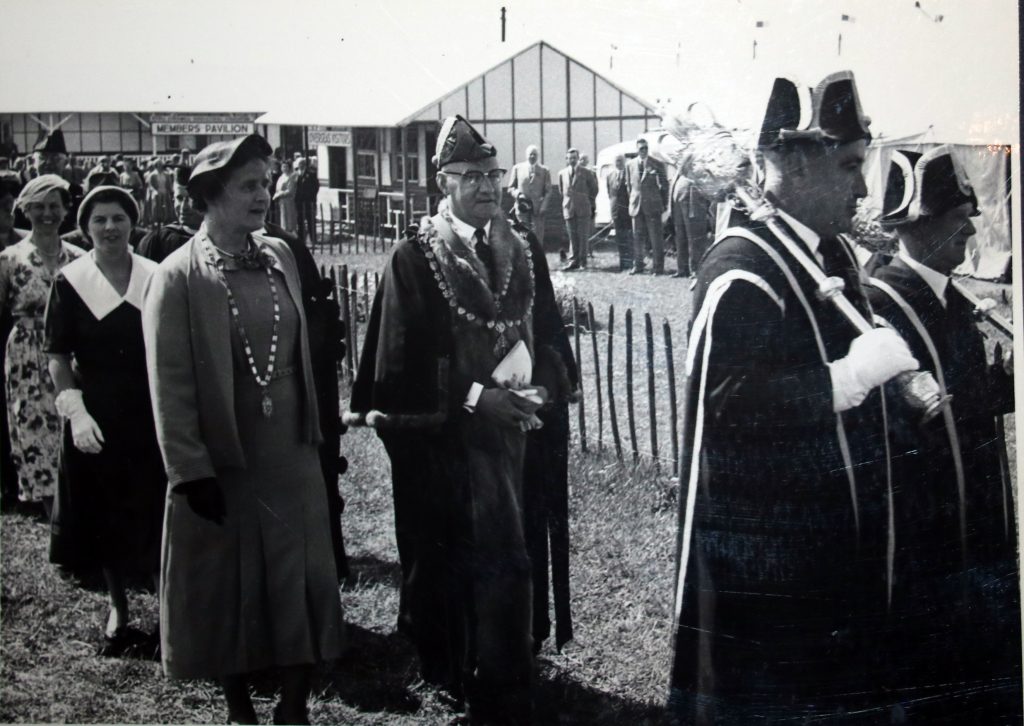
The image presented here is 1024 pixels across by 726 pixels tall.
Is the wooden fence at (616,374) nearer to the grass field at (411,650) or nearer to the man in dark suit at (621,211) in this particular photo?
the grass field at (411,650)

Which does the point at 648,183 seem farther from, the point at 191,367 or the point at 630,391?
the point at 191,367

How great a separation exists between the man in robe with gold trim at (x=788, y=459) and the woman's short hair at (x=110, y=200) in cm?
222

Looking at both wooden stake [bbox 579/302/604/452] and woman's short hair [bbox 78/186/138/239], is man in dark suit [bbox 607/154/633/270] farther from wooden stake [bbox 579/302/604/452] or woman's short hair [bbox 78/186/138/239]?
woman's short hair [bbox 78/186/138/239]

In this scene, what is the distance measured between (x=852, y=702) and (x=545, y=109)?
250 centimetres

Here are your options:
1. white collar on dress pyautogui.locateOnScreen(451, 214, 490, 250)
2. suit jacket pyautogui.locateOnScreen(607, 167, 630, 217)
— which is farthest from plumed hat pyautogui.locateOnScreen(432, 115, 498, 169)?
suit jacket pyautogui.locateOnScreen(607, 167, 630, 217)

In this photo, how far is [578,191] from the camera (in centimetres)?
417

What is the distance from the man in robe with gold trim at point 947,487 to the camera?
4.09 meters

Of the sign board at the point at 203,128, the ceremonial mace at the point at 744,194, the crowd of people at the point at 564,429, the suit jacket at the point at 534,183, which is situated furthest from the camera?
the sign board at the point at 203,128

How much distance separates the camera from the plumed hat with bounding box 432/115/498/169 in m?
4.04

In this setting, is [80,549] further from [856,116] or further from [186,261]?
[856,116]

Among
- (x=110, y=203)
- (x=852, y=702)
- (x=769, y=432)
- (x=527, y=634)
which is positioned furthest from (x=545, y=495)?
(x=110, y=203)

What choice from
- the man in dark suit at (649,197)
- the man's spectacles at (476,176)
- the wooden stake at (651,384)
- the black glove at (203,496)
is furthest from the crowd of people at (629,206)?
the black glove at (203,496)

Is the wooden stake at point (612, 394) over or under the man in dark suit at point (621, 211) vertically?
under

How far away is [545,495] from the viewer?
425 cm
